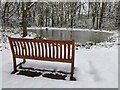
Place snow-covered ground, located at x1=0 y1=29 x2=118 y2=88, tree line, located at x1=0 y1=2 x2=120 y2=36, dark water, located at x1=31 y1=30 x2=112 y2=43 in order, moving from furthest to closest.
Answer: tree line, located at x1=0 y1=2 x2=120 y2=36 < dark water, located at x1=31 y1=30 x2=112 y2=43 < snow-covered ground, located at x1=0 y1=29 x2=118 y2=88

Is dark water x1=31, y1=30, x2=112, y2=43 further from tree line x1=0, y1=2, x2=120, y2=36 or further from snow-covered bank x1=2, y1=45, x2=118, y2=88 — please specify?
tree line x1=0, y1=2, x2=120, y2=36

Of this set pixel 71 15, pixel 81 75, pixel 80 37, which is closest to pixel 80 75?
pixel 81 75

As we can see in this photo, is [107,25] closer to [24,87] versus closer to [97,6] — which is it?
[97,6]

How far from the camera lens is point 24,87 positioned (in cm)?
459

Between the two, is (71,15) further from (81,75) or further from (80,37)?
(81,75)

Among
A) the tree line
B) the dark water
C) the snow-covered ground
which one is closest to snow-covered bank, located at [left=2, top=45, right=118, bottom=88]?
the snow-covered ground

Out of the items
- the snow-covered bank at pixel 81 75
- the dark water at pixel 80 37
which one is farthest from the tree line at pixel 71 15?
the snow-covered bank at pixel 81 75

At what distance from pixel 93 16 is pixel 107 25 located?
3582mm

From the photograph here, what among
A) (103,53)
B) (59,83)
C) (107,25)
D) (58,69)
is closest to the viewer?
(59,83)

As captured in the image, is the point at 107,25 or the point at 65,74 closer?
the point at 65,74

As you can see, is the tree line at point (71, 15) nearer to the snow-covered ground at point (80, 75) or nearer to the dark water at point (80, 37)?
the dark water at point (80, 37)

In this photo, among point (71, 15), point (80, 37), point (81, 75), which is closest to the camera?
point (81, 75)

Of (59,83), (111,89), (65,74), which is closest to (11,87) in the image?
(59,83)

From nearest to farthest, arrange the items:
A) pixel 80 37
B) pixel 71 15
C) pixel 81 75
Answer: pixel 81 75, pixel 80 37, pixel 71 15
